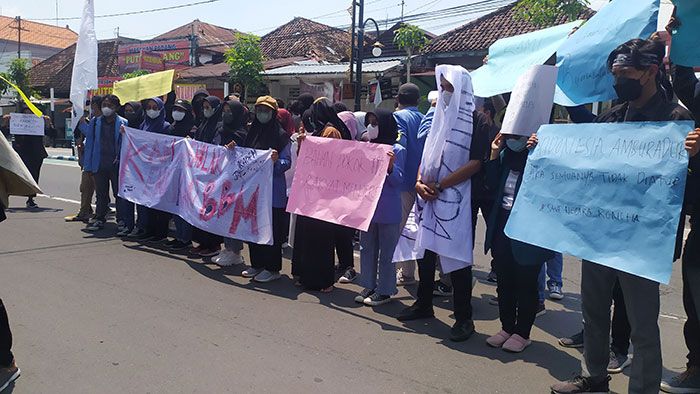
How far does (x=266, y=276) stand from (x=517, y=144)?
9.60ft

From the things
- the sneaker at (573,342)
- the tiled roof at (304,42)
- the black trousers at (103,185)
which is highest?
the tiled roof at (304,42)

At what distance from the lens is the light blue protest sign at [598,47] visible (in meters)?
3.40

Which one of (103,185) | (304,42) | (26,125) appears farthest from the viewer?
(304,42)

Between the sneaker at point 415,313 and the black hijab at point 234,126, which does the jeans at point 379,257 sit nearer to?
the sneaker at point 415,313

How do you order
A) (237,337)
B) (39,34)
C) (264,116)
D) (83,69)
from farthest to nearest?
(39,34), (83,69), (264,116), (237,337)

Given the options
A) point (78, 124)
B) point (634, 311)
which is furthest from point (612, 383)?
point (78, 124)

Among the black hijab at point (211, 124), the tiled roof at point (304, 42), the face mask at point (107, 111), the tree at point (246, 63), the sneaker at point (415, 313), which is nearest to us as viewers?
the sneaker at point (415, 313)

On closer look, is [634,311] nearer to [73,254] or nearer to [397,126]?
[397,126]

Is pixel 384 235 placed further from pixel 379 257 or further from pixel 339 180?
pixel 339 180

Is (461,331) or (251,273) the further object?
(251,273)

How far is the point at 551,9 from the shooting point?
12.9 m

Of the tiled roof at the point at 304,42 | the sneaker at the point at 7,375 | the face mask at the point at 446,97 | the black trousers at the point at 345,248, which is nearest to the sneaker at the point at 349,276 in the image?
the black trousers at the point at 345,248

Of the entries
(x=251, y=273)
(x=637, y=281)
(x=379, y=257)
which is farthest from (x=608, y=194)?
(x=251, y=273)

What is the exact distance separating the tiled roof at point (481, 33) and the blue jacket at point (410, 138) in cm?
1430
